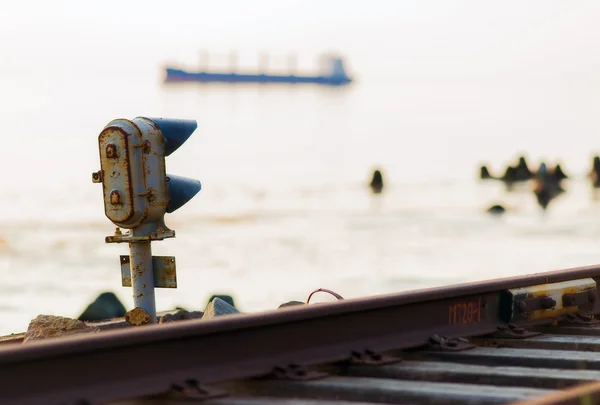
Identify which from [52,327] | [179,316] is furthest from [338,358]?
[179,316]

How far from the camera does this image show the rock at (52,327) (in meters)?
7.63

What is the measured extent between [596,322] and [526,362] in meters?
1.65

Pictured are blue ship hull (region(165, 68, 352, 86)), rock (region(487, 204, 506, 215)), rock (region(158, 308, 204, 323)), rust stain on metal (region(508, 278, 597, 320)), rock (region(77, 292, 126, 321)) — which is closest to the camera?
rust stain on metal (region(508, 278, 597, 320))

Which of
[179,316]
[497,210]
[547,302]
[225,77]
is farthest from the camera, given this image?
[225,77]

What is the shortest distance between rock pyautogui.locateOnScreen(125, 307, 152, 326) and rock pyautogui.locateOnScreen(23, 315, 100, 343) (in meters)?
0.37

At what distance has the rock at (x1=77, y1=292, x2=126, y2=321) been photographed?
10203mm

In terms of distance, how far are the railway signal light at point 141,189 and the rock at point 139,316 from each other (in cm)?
5

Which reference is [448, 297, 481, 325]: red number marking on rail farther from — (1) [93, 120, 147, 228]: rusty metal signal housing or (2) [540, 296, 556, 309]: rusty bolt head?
(1) [93, 120, 147, 228]: rusty metal signal housing

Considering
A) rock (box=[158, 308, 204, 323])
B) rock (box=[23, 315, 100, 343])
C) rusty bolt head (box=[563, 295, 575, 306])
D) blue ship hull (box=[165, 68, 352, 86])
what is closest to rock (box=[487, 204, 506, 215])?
rock (box=[158, 308, 204, 323])

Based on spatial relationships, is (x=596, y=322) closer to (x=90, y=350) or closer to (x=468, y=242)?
(x=90, y=350)

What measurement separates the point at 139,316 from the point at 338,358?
2613 millimetres

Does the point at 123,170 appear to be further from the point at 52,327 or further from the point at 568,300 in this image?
the point at 568,300

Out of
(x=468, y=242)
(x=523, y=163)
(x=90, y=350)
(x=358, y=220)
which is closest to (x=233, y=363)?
(x=90, y=350)

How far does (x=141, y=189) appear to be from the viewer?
764 centimetres
